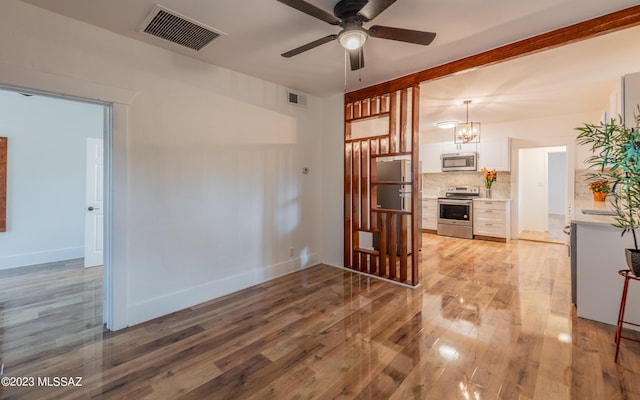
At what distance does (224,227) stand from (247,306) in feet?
3.21

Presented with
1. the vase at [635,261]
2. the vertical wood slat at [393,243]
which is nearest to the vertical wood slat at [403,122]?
the vertical wood slat at [393,243]

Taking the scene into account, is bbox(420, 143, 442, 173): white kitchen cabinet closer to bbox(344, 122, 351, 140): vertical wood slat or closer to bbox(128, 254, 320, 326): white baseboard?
bbox(344, 122, 351, 140): vertical wood slat

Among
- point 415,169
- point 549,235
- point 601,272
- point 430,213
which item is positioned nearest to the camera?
point 601,272

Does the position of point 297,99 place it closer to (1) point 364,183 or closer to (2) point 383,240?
(1) point 364,183

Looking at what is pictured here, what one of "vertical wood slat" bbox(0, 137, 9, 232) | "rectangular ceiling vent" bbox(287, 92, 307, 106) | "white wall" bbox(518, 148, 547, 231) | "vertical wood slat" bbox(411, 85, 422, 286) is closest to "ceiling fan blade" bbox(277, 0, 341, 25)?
"vertical wood slat" bbox(411, 85, 422, 286)

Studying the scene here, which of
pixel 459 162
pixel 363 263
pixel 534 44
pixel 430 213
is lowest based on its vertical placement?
pixel 363 263

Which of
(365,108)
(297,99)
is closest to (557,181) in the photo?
(365,108)

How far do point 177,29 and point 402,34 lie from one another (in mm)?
1967

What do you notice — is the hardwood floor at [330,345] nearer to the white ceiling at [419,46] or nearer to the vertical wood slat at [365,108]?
the vertical wood slat at [365,108]

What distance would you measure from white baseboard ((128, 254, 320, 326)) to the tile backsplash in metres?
4.90

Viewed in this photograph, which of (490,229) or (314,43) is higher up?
(314,43)

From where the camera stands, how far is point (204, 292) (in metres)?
3.12

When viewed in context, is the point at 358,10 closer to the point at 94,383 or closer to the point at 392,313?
the point at 392,313

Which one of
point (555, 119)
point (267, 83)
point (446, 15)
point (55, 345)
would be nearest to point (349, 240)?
point (267, 83)
